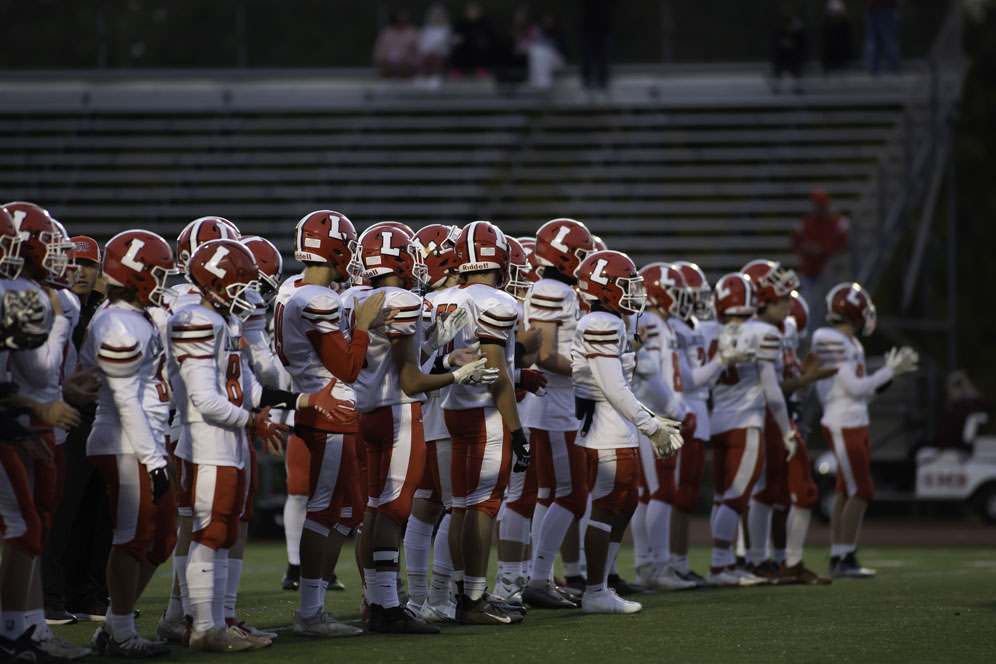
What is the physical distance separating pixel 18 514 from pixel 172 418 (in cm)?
199

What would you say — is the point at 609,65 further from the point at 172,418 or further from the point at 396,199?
the point at 172,418

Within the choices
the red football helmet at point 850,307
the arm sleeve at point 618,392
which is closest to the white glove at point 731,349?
the red football helmet at point 850,307

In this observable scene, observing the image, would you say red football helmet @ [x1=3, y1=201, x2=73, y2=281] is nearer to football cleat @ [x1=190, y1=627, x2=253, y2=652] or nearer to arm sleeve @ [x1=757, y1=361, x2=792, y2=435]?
football cleat @ [x1=190, y1=627, x2=253, y2=652]

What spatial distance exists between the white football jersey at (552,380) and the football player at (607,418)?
0.32 feet

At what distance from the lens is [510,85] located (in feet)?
73.0

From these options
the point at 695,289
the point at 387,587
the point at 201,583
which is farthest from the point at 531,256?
the point at 201,583

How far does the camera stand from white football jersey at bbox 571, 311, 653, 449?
8.08 m

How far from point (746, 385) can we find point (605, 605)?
2.75 metres

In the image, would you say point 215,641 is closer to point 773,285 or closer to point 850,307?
point 773,285

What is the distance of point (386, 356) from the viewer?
7.48 m

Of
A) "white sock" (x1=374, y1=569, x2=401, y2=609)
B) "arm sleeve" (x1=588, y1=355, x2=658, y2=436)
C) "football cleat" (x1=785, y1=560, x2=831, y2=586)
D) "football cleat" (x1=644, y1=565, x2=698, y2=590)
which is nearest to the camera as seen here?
"white sock" (x1=374, y1=569, x2=401, y2=609)

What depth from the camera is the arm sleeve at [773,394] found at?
1027cm

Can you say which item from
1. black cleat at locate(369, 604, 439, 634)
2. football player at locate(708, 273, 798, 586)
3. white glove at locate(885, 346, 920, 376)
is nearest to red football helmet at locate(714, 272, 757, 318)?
football player at locate(708, 273, 798, 586)

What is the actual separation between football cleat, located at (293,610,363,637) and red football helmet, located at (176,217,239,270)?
6.51 feet
